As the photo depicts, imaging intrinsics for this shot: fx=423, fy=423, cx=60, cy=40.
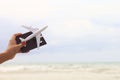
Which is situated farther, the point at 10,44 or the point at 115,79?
the point at 115,79

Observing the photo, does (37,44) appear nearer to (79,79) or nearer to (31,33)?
(31,33)

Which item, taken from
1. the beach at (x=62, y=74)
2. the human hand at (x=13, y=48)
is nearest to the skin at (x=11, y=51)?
the human hand at (x=13, y=48)

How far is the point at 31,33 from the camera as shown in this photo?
3281 millimetres

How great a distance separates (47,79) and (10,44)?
20.5m

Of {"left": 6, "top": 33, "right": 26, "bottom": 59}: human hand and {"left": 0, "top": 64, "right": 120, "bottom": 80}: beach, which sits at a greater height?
{"left": 0, "top": 64, "right": 120, "bottom": 80}: beach

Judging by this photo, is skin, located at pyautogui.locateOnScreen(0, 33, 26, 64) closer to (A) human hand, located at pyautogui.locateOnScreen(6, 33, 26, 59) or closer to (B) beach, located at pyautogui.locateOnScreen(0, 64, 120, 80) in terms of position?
(A) human hand, located at pyautogui.locateOnScreen(6, 33, 26, 59)

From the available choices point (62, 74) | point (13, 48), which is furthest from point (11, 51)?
point (62, 74)

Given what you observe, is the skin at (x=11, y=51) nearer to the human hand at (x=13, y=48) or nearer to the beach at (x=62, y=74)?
the human hand at (x=13, y=48)

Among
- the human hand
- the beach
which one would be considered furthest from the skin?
the beach

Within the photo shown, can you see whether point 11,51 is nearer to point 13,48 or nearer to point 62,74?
point 13,48

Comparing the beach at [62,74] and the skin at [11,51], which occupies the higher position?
the beach at [62,74]

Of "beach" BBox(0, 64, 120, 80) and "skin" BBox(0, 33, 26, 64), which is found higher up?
"beach" BBox(0, 64, 120, 80)

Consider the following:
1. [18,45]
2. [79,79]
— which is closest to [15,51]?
[18,45]

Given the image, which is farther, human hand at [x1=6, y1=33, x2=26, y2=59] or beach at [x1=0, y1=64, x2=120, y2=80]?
beach at [x1=0, y1=64, x2=120, y2=80]
